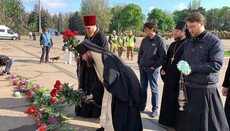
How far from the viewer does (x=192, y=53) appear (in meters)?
2.80

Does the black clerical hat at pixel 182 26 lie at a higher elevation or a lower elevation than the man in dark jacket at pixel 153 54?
higher

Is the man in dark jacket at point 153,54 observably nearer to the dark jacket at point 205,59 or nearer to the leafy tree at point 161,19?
the dark jacket at point 205,59

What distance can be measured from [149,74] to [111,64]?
1.68 meters

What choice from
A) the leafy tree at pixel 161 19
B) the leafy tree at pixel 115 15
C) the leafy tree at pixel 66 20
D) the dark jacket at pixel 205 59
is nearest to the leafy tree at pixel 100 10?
the leafy tree at pixel 115 15

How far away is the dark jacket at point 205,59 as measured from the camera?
2.58 meters

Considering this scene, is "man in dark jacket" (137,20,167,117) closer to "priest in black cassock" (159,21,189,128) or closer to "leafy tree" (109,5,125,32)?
"priest in black cassock" (159,21,189,128)

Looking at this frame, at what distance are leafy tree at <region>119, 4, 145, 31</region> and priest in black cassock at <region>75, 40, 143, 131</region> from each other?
77.1 meters

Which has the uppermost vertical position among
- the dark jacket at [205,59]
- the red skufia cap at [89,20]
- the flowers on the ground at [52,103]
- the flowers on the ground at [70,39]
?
the red skufia cap at [89,20]

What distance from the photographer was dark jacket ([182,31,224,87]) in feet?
8.45

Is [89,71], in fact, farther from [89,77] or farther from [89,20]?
[89,20]

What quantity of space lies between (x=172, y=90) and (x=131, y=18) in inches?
3053

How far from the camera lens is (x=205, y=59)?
105 inches

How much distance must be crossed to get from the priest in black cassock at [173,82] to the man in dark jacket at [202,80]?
0.93 m

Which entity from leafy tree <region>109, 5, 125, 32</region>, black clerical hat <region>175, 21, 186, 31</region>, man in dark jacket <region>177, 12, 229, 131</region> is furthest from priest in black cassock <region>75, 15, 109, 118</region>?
leafy tree <region>109, 5, 125, 32</region>
